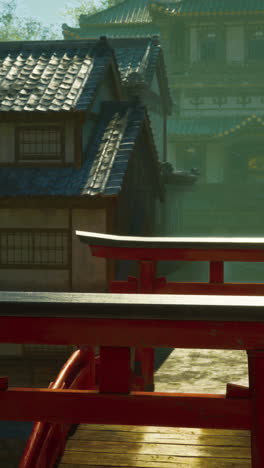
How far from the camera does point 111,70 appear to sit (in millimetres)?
21500

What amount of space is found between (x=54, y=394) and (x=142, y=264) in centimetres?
470

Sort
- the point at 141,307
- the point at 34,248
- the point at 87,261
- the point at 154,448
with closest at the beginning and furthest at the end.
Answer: the point at 141,307, the point at 154,448, the point at 87,261, the point at 34,248

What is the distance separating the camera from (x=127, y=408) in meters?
4.15

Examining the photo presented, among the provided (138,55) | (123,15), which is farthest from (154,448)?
(123,15)

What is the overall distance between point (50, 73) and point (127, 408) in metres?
16.6

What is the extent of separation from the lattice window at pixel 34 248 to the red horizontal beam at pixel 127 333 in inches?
565

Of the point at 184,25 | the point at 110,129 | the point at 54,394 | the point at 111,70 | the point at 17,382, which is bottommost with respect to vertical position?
the point at 17,382

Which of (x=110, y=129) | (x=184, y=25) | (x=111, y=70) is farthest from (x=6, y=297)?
(x=184, y=25)

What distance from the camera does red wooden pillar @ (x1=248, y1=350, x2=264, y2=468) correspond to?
3.95 meters

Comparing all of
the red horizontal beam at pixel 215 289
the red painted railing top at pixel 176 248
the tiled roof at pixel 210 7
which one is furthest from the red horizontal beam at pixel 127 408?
Result: the tiled roof at pixel 210 7

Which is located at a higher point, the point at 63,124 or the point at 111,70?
the point at 111,70

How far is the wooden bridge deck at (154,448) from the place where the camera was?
19.9 feet

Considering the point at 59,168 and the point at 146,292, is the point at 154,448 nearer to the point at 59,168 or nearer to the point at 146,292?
the point at 146,292

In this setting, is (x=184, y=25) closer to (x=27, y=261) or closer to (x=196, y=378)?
(x=27, y=261)
